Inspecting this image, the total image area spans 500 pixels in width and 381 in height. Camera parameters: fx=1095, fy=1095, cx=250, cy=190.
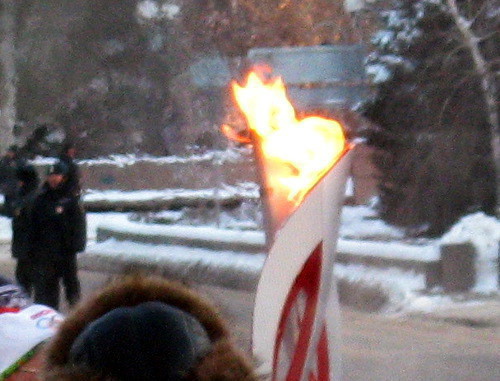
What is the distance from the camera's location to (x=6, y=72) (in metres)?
32.8

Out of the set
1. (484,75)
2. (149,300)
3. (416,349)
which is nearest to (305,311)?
(149,300)

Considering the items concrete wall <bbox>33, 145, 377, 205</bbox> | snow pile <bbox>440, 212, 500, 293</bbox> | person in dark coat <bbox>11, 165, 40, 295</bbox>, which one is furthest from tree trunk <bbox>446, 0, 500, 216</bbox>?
concrete wall <bbox>33, 145, 377, 205</bbox>

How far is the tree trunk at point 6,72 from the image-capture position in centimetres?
3241

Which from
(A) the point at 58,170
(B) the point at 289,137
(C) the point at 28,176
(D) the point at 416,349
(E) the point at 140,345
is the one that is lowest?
(D) the point at 416,349

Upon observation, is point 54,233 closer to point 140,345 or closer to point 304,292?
point 304,292

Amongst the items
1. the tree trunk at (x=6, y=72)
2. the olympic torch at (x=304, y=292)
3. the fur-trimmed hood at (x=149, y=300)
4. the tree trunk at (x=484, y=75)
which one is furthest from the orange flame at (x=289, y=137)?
the tree trunk at (x=6, y=72)

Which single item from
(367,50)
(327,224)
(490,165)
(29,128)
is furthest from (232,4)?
(327,224)

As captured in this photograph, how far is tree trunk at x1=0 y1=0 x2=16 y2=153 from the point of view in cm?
3241

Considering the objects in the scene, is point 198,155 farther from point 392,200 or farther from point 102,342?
point 102,342

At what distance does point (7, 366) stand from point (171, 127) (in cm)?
3443

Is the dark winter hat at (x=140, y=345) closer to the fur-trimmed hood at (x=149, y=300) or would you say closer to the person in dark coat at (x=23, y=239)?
the fur-trimmed hood at (x=149, y=300)

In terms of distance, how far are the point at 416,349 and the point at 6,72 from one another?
25675 mm

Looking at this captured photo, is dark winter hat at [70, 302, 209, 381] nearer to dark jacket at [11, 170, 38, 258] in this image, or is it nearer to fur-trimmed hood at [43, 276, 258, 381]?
fur-trimmed hood at [43, 276, 258, 381]

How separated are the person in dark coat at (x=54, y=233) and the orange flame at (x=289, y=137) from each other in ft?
16.8
